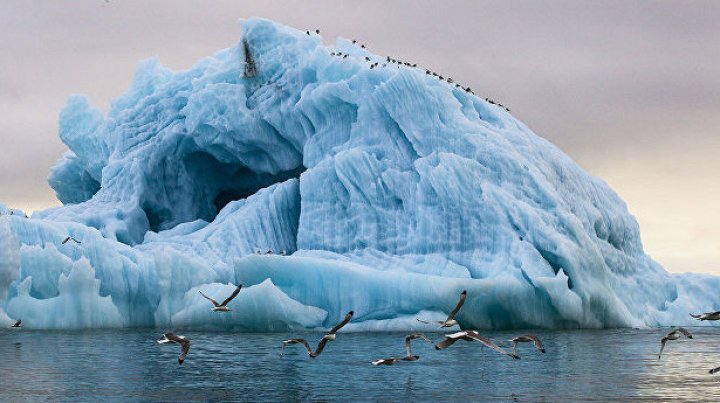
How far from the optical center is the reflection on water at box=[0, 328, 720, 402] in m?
17.7

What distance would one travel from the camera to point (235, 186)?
4703 centimetres

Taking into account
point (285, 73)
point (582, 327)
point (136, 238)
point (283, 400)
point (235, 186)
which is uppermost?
point (285, 73)

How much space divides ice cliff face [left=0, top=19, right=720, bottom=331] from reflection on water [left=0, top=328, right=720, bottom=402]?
2.50 metres

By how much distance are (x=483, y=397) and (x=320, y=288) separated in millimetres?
16027

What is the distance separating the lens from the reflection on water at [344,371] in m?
17.7

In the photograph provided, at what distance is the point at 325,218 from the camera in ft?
123

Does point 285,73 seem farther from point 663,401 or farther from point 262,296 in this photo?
point 663,401

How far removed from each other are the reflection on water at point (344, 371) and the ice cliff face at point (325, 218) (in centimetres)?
250

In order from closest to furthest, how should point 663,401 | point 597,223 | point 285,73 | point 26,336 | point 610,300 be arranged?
point 663,401, point 26,336, point 610,300, point 597,223, point 285,73

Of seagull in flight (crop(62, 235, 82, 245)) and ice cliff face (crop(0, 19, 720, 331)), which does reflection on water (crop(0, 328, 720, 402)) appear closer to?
ice cliff face (crop(0, 19, 720, 331))

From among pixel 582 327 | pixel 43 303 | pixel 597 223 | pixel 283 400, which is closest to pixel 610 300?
pixel 582 327

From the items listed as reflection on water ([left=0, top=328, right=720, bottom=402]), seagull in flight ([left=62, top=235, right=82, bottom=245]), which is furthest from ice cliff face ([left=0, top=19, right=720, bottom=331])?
reflection on water ([left=0, top=328, right=720, bottom=402])

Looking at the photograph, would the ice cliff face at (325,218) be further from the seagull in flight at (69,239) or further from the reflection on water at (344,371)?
the reflection on water at (344,371)

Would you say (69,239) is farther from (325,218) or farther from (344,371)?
(344,371)
